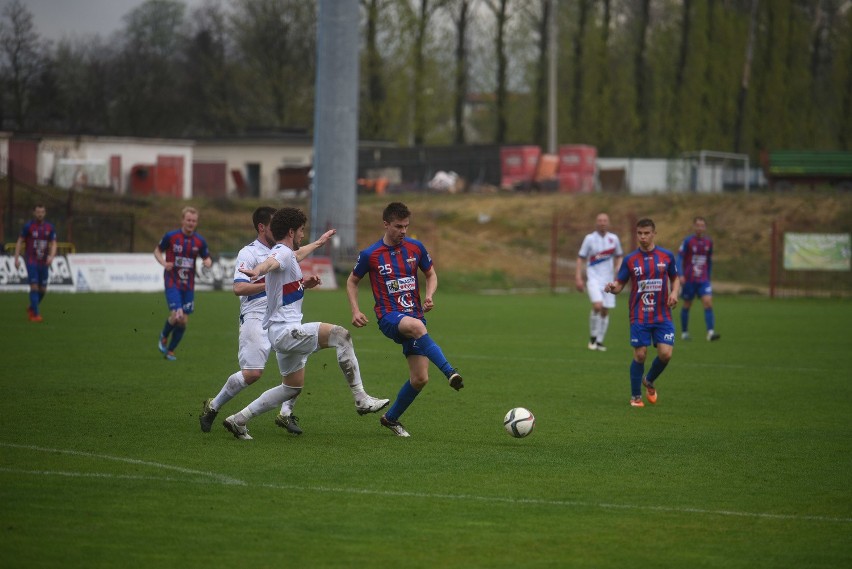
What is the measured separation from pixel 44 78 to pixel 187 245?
52.9 metres

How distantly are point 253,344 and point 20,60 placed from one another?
57880 millimetres

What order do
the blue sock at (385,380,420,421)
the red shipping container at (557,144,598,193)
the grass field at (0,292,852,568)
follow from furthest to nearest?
1. the red shipping container at (557,144,598,193)
2. the blue sock at (385,380,420,421)
3. the grass field at (0,292,852,568)

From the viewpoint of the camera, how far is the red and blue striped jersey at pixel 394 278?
10.6m

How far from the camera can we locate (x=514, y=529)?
24.1 feet

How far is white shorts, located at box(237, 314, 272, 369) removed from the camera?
10.6 m

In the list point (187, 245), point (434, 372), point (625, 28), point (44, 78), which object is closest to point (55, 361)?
point (187, 245)

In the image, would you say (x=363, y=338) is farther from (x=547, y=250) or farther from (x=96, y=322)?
(x=547, y=250)

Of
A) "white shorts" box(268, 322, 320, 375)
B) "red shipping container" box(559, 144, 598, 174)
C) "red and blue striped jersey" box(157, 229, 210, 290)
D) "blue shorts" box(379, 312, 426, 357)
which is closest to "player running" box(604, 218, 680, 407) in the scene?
"blue shorts" box(379, 312, 426, 357)

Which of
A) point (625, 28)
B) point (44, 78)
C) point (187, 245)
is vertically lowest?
point (187, 245)

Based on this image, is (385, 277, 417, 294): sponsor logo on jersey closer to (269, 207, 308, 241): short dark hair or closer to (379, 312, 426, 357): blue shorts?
(379, 312, 426, 357): blue shorts

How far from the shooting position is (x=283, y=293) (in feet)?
33.5

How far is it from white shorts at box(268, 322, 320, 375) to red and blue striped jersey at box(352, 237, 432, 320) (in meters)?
0.76

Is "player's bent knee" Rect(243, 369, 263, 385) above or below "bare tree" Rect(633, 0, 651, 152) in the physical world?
below

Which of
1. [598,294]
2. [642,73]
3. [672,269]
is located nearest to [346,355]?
[672,269]
